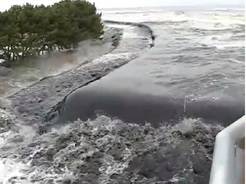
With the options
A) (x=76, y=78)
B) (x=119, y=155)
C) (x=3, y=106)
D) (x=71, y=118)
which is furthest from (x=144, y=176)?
(x=76, y=78)

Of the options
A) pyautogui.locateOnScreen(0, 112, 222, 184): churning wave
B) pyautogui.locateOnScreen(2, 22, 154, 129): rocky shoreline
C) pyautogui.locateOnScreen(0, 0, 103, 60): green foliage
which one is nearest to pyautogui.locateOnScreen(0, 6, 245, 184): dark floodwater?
pyautogui.locateOnScreen(0, 112, 222, 184): churning wave

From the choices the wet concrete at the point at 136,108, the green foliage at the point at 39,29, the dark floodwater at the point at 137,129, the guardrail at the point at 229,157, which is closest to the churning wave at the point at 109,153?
the dark floodwater at the point at 137,129

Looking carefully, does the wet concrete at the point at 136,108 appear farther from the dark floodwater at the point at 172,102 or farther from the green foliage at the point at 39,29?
the green foliage at the point at 39,29

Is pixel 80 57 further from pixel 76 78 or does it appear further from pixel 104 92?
pixel 104 92

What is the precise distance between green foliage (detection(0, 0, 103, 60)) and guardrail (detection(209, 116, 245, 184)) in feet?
22.6

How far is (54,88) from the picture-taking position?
712 cm

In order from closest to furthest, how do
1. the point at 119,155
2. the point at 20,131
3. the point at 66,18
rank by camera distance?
1. the point at 119,155
2. the point at 20,131
3. the point at 66,18

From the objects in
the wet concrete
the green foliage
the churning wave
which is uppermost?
the green foliage

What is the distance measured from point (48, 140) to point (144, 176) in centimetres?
152

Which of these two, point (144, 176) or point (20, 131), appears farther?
point (20, 131)

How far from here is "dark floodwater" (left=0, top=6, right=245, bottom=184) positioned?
4.09m

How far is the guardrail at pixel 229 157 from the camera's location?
180 cm

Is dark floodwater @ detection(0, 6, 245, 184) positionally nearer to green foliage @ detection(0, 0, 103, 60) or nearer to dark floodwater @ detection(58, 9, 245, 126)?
dark floodwater @ detection(58, 9, 245, 126)

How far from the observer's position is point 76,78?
7633 mm
